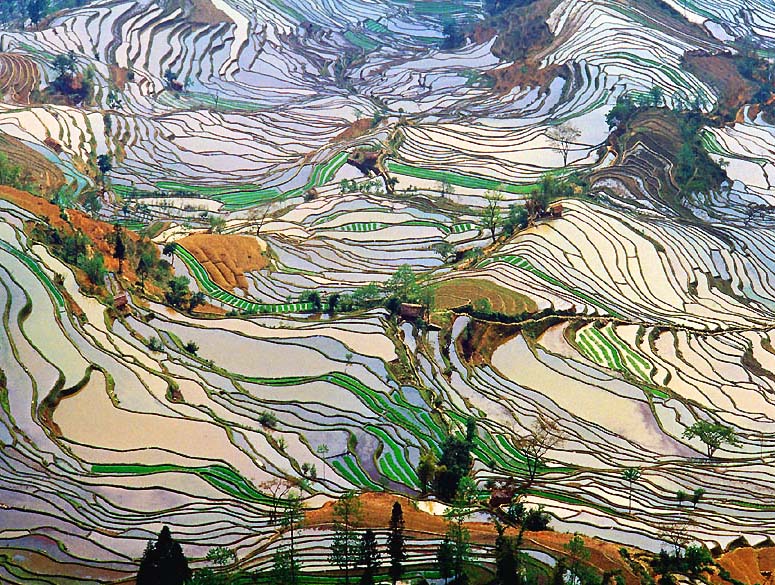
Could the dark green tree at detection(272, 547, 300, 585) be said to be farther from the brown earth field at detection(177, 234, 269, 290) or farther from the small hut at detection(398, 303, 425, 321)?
the brown earth field at detection(177, 234, 269, 290)

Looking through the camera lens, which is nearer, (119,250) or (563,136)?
(119,250)

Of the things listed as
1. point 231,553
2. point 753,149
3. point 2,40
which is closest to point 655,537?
point 231,553

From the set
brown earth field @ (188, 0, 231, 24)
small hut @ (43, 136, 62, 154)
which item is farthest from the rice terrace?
brown earth field @ (188, 0, 231, 24)

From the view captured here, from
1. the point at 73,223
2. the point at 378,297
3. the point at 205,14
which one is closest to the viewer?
the point at 378,297

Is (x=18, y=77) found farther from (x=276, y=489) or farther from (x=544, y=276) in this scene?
(x=276, y=489)

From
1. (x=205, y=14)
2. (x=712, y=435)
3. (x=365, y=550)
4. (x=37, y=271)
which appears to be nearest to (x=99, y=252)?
(x=37, y=271)

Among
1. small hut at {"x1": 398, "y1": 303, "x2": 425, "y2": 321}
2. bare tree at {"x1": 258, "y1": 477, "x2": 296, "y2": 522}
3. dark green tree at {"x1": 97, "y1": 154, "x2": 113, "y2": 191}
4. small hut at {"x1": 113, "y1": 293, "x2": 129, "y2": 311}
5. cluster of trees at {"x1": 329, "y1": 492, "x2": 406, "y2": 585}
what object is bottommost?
cluster of trees at {"x1": 329, "y1": 492, "x2": 406, "y2": 585}
